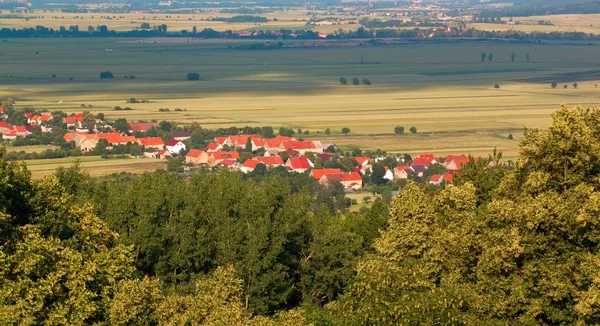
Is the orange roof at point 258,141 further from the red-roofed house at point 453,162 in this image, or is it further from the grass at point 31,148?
the red-roofed house at point 453,162

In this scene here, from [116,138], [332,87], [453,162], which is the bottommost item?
[332,87]

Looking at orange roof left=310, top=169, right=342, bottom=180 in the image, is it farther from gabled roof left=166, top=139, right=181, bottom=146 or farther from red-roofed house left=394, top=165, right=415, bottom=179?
gabled roof left=166, top=139, right=181, bottom=146

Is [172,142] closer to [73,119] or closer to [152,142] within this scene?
[152,142]

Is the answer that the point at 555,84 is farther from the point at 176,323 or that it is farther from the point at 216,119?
the point at 176,323

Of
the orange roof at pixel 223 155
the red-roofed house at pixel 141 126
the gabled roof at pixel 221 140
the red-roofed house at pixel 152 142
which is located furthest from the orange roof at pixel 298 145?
the red-roofed house at pixel 141 126

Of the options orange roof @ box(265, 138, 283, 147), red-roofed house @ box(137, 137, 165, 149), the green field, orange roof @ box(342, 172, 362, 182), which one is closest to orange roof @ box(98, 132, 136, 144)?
red-roofed house @ box(137, 137, 165, 149)

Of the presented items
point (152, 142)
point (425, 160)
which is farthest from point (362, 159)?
point (152, 142)

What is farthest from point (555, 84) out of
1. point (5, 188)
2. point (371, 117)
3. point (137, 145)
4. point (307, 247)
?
point (5, 188)
